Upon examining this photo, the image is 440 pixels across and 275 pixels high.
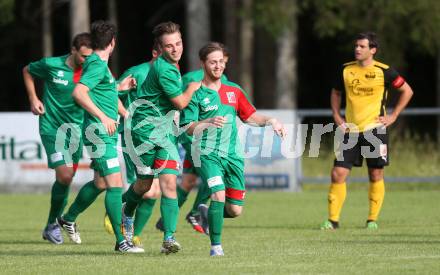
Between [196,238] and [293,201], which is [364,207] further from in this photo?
[196,238]

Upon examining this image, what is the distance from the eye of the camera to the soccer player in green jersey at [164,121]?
35.3 ft

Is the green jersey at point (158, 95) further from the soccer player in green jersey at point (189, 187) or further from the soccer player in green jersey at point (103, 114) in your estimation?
the soccer player in green jersey at point (189, 187)

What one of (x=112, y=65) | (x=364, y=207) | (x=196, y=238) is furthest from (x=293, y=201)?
(x=112, y=65)

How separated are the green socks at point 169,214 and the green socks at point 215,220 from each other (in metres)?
0.32

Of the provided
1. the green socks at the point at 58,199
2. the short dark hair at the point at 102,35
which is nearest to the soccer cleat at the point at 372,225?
the green socks at the point at 58,199

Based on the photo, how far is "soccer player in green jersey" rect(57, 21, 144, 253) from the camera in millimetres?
10843

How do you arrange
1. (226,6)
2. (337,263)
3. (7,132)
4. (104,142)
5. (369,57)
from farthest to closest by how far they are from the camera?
(226,6), (7,132), (369,57), (104,142), (337,263)

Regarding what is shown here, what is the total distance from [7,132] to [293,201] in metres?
5.15

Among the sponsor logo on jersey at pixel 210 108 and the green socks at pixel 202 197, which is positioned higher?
the sponsor logo on jersey at pixel 210 108

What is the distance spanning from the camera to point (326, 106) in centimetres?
4156

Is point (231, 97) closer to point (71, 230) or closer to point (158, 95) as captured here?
point (158, 95)

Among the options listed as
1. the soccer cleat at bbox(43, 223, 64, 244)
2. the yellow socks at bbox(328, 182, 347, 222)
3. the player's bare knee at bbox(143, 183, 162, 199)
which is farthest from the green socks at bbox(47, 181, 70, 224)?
the yellow socks at bbox(328, 182, 347, 222)

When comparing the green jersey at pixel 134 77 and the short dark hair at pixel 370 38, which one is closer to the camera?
the green jersey at pixel 134 77

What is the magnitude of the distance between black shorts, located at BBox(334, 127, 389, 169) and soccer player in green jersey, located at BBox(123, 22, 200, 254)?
362 centimetres
